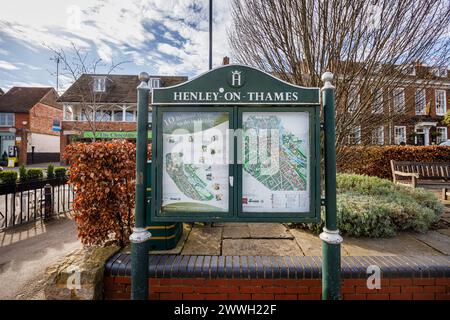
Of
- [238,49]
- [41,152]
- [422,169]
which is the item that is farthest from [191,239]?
[41,152]

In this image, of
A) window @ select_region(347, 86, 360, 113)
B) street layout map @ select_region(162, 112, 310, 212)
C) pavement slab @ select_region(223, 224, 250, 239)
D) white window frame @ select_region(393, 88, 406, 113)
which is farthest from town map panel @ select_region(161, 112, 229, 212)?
white window frame @ select_region(393, 88, 406, 113)

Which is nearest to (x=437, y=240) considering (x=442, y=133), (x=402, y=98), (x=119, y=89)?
(x=402, y=98)

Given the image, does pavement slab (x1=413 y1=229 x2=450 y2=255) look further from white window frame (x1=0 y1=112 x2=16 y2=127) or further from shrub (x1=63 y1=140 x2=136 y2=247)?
white window frame (x1=0 y1=112 x2=16 y2=127)

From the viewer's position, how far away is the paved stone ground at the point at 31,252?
282 centimetres

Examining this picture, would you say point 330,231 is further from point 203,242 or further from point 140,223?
point 203,242

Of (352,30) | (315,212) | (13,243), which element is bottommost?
(13,243)

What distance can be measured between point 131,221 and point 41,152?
34.5 m

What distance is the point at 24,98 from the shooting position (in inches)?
1127

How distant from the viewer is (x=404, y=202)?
3869mm

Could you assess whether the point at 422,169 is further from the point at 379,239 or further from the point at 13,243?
Answer: the point at 13,243

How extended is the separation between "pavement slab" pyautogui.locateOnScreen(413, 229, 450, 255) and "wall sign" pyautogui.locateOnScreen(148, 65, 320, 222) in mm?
2329

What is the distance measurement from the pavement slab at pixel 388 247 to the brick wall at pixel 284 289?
507 millimetres

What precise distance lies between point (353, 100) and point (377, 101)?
0.59 meters

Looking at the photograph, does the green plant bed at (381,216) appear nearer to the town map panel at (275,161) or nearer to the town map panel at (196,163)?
the town map panel at (275,161)
